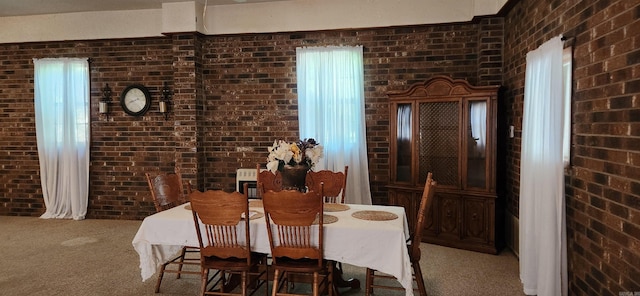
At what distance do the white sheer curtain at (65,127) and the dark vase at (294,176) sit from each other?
4028 mm

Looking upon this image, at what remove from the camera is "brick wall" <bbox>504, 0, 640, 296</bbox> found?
6.60 feet

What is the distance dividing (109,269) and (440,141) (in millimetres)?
3593

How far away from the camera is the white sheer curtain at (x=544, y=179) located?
269 cm

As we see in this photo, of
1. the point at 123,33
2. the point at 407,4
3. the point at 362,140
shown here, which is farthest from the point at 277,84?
the point at 123,33

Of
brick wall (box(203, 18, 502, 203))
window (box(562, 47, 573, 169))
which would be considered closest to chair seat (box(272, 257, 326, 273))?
window (box(562, 47, 573, 169))

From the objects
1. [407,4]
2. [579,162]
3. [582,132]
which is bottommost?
[579,162]

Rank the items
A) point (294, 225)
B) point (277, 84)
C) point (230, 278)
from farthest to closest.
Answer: point (277, 84) → point (230, 278) → point (294, 225)

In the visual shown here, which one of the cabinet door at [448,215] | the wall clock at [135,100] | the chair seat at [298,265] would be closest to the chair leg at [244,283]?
the chair seat at [298,265]

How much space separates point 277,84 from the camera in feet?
17.2

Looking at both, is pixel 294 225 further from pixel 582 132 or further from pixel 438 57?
pixel 438 57

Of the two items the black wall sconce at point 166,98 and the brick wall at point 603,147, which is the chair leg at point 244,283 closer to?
the brick wall at point 603,147

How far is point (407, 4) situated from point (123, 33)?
3.83m

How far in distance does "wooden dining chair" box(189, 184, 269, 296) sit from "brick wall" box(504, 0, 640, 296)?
2130mm

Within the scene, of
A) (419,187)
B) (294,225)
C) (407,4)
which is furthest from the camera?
(407,4)
